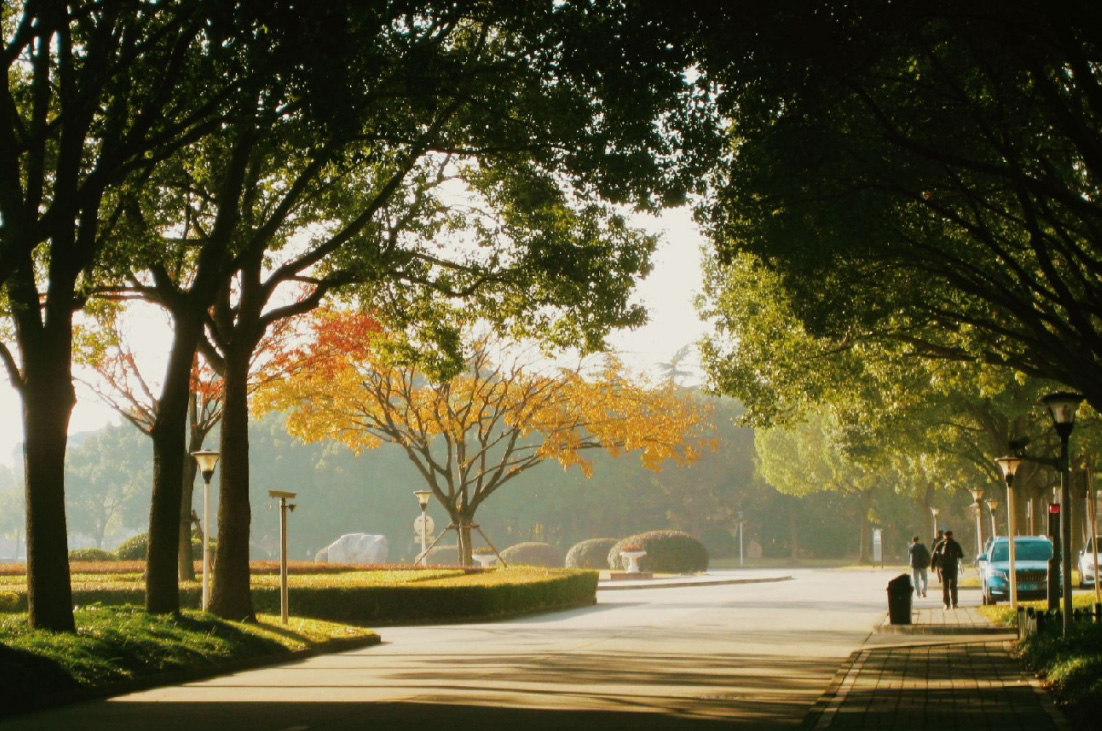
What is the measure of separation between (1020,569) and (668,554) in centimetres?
2884

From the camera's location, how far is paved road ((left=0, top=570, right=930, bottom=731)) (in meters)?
10.8

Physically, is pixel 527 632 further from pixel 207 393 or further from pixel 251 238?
pixel 207 393

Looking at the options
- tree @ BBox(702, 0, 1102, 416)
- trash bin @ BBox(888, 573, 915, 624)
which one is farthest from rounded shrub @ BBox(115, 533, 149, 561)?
tree @ BBox(702, 0, 1102, 416)

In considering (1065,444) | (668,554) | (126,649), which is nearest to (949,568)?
(1065,444)

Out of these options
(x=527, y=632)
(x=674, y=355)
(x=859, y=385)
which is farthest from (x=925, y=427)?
(x=674, y=355)

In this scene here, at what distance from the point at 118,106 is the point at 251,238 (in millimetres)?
5010

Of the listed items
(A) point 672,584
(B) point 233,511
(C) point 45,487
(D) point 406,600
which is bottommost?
(A) point 672,584

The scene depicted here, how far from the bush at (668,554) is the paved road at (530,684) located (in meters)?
33.8

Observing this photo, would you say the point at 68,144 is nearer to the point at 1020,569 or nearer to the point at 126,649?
the point at 126,649

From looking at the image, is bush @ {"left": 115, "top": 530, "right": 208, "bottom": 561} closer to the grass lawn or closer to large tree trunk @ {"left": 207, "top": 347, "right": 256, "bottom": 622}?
large tree trunk @ {"left": 207, "top": 347, "right": 256, "bottom": 622}

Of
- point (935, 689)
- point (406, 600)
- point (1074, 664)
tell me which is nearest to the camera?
point (1074, 664)

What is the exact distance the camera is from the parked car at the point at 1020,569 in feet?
101

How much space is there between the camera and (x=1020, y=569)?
3100cm

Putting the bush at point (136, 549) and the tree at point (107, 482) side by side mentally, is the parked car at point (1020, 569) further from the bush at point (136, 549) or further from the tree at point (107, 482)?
the tree at point (107, 482)
